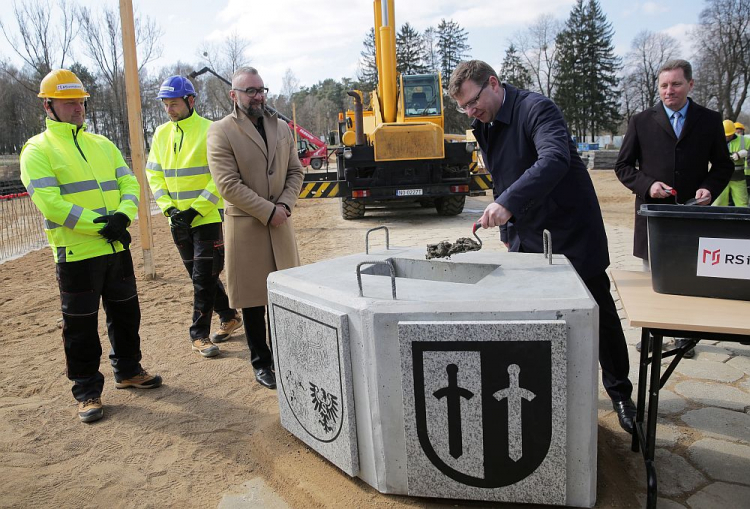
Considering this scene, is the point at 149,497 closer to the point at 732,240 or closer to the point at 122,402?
the point at 122,402

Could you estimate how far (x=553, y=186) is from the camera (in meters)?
2.72

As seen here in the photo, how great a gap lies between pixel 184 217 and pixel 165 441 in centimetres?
174

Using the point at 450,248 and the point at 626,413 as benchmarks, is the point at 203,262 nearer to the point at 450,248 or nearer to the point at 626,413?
the point at 450,248

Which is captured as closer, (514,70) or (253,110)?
(253,110)

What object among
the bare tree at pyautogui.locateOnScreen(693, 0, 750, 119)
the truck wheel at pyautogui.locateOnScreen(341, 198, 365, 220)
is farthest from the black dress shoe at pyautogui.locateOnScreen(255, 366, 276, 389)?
the bare tree at pyautogui.locateOnScreen(693, 0, 750, 119)

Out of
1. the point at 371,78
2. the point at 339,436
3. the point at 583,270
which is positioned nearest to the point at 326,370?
the point at 339,436

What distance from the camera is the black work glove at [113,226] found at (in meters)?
3.44

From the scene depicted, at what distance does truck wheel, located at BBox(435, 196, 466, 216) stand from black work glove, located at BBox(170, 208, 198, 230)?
8.53m

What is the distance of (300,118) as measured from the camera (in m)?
68.2

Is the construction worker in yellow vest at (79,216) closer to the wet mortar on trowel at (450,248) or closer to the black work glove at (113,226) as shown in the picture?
the black work glove at (113,226)

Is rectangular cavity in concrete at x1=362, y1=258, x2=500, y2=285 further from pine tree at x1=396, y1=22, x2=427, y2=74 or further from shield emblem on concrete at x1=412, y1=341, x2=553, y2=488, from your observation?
pine tree at x1=396, y1=22, x2=427, y2=74

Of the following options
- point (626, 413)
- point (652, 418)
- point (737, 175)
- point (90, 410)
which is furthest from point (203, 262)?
point (737, 175)

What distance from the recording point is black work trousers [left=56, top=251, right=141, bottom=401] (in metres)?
3.48

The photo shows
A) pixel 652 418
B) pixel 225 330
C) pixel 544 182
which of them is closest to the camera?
pixel 652 418
